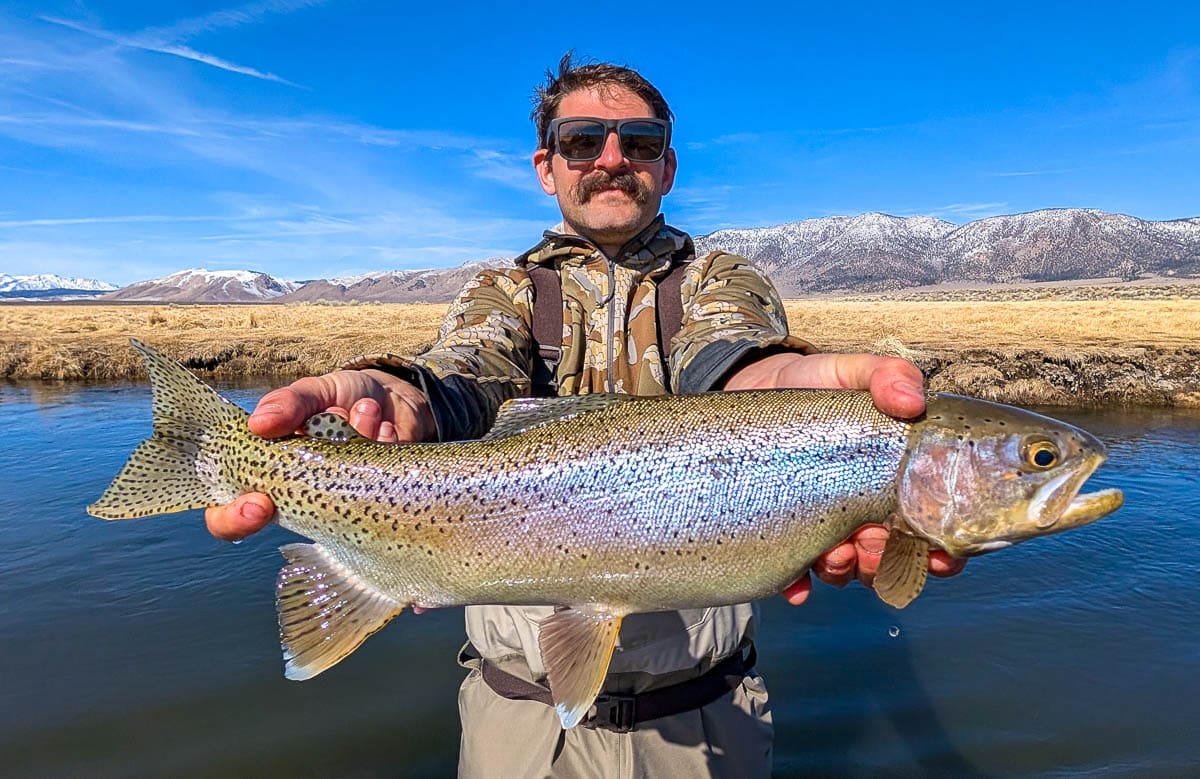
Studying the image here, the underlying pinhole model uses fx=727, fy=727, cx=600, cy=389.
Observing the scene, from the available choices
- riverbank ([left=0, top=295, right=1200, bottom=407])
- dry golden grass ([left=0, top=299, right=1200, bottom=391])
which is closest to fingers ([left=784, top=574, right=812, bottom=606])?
riverbank ([left=0, top=295, right=1200, bottom=407])

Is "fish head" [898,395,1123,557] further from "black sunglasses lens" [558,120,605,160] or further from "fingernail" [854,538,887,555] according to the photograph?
"black sunglasses lens" [558,120,605,160]

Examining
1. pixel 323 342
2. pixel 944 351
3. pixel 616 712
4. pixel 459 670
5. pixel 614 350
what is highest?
pixel 614 350

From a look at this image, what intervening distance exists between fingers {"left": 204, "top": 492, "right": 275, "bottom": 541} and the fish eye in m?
2.77

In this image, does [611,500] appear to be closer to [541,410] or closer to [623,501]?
[623,501]

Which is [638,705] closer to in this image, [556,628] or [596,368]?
[556,628]

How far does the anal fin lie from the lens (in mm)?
2752

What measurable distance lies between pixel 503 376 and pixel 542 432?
0.75m

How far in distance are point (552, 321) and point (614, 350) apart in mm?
364

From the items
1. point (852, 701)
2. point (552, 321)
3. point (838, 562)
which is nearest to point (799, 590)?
point (838, 562)

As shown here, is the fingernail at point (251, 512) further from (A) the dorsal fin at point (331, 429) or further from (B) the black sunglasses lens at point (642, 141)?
(B) the black sunglasses lens at point (642, 141)

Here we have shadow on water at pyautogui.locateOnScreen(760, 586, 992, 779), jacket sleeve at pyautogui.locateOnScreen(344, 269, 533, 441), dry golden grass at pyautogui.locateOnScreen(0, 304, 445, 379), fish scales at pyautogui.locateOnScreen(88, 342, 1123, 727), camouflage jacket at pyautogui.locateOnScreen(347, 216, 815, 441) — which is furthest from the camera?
dry golden grass at pyautogui.locateOnScreen(0, 304, 445, 379)

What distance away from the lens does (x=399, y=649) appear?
24.9ft

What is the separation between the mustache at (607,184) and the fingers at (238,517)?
90.1 inches

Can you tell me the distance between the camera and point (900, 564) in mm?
2648
